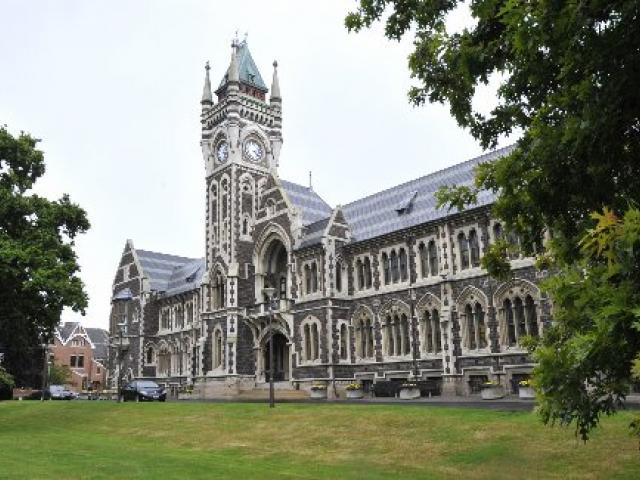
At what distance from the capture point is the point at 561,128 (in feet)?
23.0

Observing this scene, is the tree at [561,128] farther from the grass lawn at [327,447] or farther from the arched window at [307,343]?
the arched window at [307,343]

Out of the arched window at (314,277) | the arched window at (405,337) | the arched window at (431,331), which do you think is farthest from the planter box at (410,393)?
the arched window at (314,277)

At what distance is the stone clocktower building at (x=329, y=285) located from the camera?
34375mm

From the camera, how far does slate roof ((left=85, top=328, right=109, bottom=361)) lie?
11262 cm

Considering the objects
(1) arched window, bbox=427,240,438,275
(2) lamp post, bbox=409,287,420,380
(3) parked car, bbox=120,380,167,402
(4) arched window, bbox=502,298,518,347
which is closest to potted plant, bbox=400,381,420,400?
(2) lamp post, bbox=409,287,420,380

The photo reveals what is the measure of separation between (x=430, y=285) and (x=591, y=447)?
74.7 feet

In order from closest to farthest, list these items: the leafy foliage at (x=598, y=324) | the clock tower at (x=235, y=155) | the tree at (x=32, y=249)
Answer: the leafy foliage at (x=598, y=324)
the tree at (x=32, y=249)
the clock tower at (x=235, y=155)

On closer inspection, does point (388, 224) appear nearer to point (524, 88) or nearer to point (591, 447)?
point (591, 447)

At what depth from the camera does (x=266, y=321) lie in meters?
46.6

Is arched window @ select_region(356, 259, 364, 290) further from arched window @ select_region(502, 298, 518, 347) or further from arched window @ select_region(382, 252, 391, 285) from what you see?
arched window @ select_region(502, 298, 518, 347)

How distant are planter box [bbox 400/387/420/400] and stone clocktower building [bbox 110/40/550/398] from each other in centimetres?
130

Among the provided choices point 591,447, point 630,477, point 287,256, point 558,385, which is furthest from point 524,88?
point 287,256

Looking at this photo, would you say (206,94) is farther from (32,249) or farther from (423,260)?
(32,249)

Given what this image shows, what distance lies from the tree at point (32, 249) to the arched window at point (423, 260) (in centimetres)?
1879
